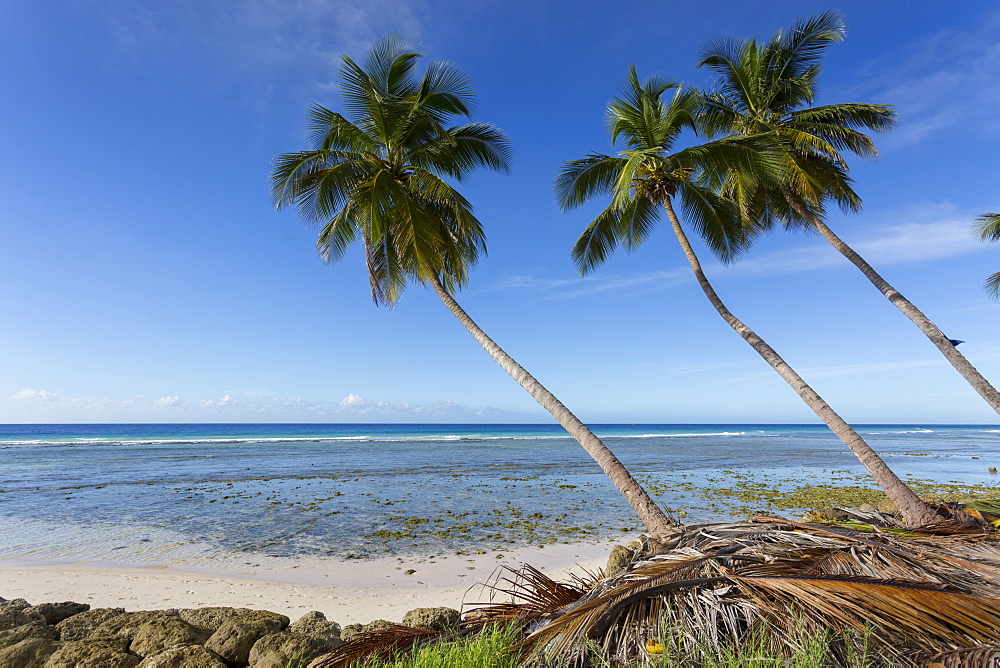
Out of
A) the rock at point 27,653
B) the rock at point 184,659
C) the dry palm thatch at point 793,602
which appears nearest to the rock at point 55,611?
the rock at point 27,653

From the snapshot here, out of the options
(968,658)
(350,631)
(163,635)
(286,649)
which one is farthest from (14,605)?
(968,658)

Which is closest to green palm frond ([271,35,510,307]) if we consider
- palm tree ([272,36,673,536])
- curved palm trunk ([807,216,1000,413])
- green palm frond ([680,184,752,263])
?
palm tree ([272,36,673,536])

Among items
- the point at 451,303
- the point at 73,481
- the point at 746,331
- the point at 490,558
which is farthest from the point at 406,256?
the point at 73,481

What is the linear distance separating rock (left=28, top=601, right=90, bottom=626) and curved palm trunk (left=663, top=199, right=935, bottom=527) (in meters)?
10.1

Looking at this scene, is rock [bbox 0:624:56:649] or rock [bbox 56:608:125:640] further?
rock [bbox 56:608:125:640]

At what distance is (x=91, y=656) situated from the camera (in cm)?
360

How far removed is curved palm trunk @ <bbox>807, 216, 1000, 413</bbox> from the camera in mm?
9453

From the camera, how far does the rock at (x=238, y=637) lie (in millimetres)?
3832

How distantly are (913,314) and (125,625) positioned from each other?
542 inches

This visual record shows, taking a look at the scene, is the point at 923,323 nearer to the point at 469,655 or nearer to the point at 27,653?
the point at 469,655

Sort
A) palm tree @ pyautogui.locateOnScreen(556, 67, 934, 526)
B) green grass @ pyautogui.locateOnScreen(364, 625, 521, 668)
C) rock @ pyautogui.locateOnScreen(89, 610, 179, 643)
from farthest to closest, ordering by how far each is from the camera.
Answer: palm tree @ pyautogui.locateOnScreen(556, 67, 934, 526), rock @ pyautogui.locateOnScreen(89, 610, 179, 643), green grass @ pyautogui.locateOnScreen(364, 625, 521, 668)

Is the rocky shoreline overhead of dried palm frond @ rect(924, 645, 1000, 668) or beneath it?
beneath

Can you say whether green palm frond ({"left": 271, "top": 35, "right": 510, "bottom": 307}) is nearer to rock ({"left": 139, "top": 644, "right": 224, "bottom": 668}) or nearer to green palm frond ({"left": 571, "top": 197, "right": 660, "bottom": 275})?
green palm frond ({"left": 571, "top": 197, "right": 660, "bottom": 275})

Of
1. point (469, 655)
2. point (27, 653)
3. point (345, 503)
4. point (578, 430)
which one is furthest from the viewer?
point (345, 503)
